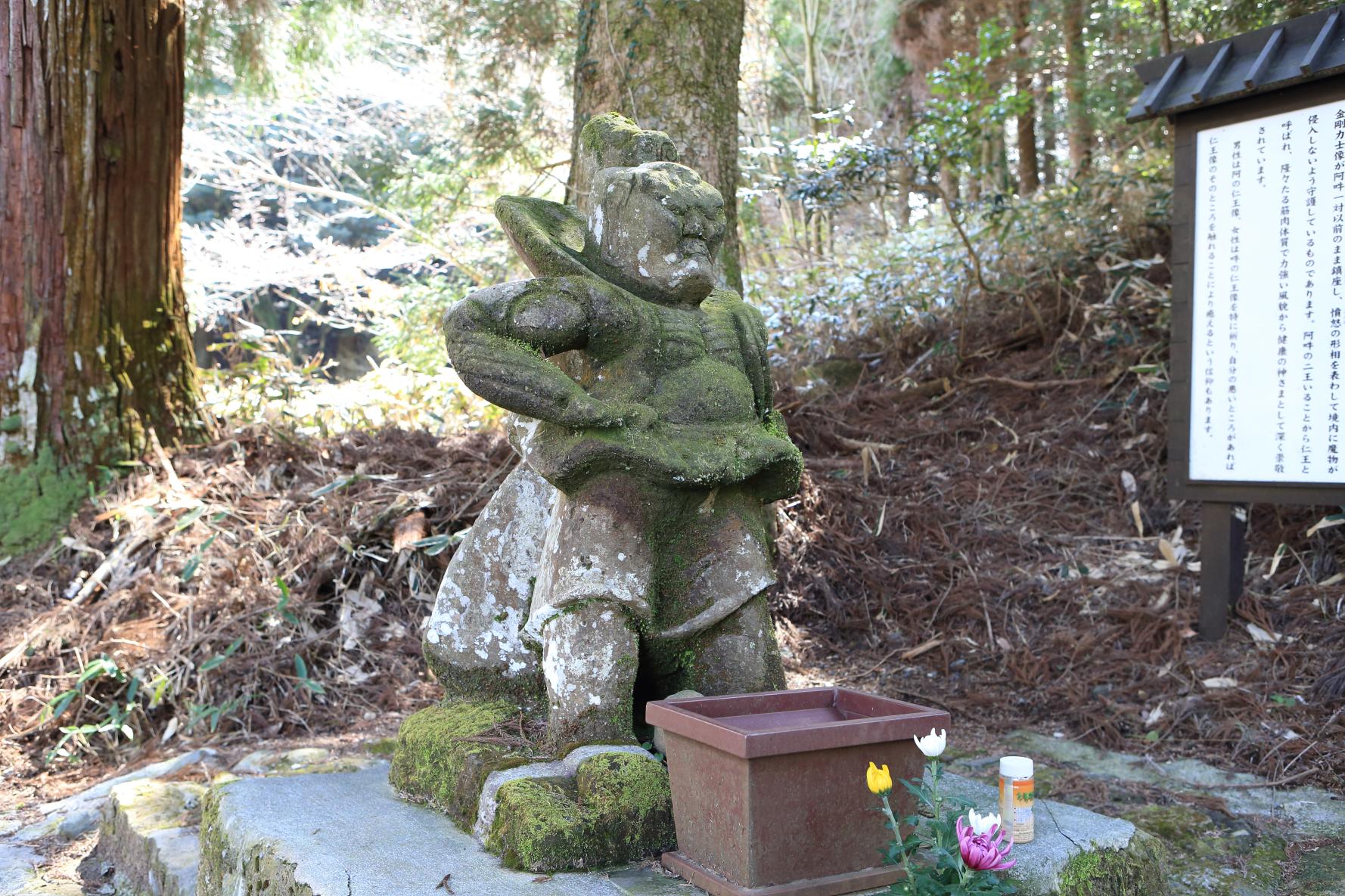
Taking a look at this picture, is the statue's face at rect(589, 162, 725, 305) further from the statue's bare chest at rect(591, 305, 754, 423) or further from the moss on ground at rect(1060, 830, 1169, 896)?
the moss on ground at rect(1060, 830, 1169, 896)

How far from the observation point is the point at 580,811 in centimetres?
243

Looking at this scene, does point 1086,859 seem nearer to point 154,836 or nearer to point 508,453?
point 154,836

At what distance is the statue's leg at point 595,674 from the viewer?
2.67m

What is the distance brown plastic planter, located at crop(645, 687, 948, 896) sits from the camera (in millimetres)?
2166

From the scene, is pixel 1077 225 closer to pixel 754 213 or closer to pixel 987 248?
pixel 987 248

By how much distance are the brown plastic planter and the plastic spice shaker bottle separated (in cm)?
26

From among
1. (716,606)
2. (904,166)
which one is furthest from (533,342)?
(904,166)

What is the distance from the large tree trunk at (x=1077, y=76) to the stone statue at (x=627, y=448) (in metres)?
7.07

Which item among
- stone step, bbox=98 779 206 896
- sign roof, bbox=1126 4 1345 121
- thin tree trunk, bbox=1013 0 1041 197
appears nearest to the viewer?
stone step, bbox=98 779 206 896

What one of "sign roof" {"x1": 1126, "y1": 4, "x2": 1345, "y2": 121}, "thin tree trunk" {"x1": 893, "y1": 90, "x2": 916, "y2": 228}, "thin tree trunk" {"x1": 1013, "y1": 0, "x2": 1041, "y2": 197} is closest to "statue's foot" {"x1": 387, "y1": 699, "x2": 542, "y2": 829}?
"sign roof" {"x1": 1126, "y1": 4, "x2": 1345, "y2": 121}

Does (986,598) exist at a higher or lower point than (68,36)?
lower

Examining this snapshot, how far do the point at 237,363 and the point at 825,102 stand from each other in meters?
7.42

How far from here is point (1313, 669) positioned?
4.34 m

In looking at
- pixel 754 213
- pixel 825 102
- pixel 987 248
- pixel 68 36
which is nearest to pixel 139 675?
pixel 68 36
